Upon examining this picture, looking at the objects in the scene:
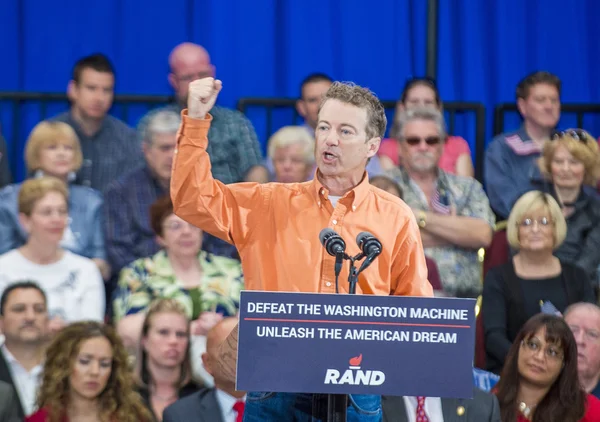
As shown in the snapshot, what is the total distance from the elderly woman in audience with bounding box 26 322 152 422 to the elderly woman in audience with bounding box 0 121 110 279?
1055 millimetres

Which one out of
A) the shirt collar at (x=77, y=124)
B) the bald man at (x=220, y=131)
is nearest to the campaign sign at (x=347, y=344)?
the bald man at (x=220, y=131)

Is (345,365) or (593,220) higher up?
(593,220)

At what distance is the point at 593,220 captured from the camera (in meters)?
6.35

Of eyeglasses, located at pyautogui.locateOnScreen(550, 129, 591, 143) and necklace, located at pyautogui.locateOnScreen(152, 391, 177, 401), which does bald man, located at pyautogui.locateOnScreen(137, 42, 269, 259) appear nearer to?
necklace, located at pyautogui.locateOnScreen(152, 391, 177, 401)

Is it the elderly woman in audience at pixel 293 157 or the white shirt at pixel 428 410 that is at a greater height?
the elderly woman in audience at pixel 293 157

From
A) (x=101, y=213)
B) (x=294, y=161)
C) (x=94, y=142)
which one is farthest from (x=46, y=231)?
(x=294, y=161)

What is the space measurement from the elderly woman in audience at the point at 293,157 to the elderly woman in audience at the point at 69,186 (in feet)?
3.31

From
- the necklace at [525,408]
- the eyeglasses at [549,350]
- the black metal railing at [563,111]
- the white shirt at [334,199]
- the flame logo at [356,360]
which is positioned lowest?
the necklace at [525,408]

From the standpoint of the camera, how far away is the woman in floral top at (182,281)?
5613 mm

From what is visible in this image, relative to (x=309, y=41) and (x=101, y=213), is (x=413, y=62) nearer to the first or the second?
(x=309, y=41)

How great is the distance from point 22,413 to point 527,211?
278 cm

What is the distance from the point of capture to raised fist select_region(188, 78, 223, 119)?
3.14 m

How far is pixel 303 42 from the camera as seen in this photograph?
24.2ft

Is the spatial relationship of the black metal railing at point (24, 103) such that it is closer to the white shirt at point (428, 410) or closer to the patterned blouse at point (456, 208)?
the patterned blouse at point (456, 208)
